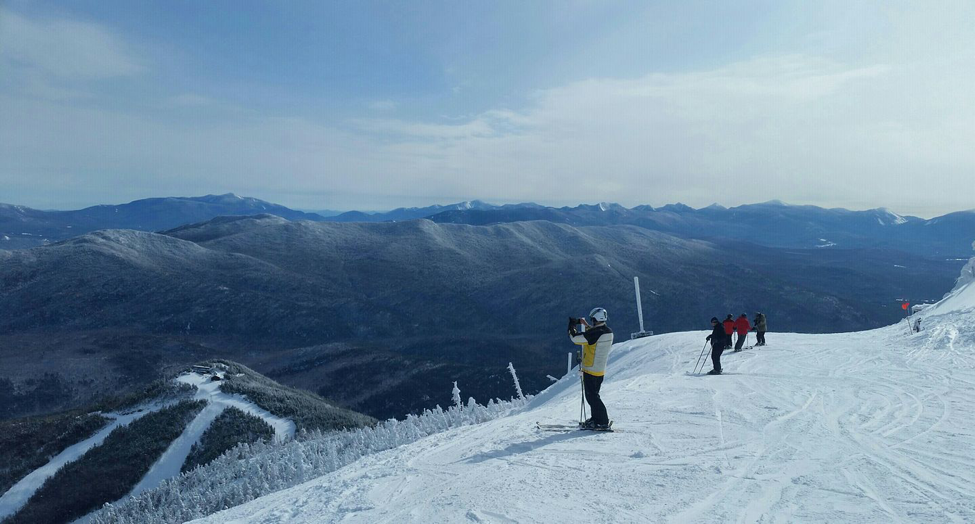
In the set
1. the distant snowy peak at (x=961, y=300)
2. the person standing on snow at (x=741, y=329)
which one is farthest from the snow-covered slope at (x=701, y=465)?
the distant snowy peak at (x=961, y=300)

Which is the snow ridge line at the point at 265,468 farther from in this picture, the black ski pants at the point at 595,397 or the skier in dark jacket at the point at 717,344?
the skier in dark jacket at the point at 717,344

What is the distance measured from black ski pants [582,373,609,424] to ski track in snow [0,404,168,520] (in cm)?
2392

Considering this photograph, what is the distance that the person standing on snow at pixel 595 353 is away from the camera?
881 centimetres

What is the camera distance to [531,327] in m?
73.7

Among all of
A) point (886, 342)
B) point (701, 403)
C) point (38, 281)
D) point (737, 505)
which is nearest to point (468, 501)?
point (737, 505)

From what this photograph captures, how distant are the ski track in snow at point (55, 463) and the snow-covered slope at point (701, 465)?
1977cm

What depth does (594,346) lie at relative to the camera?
29.2ft

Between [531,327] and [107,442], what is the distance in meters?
55.8

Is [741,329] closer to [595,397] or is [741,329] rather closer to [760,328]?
[760,328]

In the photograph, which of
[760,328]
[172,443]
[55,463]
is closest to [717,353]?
[760,328]

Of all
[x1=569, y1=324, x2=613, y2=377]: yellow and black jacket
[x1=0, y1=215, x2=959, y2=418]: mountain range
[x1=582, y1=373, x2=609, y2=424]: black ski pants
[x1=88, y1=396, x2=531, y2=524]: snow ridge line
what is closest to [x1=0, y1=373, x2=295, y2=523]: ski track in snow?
[x1=88, y1=396, x2=531, y2=524]: snow ridge line

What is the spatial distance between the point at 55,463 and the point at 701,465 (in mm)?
27400

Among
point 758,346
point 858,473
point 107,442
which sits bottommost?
point 107,442

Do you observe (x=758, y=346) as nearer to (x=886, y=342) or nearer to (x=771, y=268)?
(x=886, y=342)
